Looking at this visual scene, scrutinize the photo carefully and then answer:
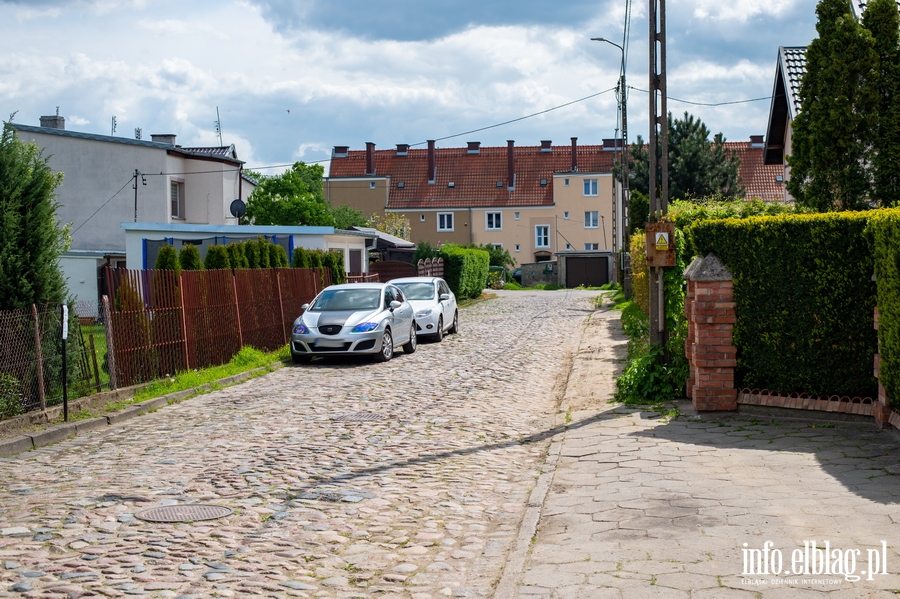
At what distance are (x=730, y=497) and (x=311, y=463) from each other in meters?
4.01

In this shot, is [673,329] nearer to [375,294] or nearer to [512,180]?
[375,294]

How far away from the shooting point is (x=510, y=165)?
8138cm

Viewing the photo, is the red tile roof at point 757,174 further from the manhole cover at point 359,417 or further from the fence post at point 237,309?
the manhole cover at point 359,417

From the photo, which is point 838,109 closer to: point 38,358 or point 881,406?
point 881,406

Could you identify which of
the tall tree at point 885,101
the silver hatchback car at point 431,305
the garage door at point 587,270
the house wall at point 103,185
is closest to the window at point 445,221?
the garage door at point 587,270

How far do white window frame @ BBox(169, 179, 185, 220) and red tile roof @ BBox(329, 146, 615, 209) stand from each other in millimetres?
39486

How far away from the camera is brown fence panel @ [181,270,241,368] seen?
16469 millimetres

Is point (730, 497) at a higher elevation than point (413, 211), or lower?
lower

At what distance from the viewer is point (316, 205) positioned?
189ft

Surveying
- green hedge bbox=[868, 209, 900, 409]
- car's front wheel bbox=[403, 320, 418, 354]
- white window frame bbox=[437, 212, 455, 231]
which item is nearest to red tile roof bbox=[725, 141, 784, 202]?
white window frame bbox=[437, 212, 455, 231]

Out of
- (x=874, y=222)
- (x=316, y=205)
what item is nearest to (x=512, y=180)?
(x=316, y=205)

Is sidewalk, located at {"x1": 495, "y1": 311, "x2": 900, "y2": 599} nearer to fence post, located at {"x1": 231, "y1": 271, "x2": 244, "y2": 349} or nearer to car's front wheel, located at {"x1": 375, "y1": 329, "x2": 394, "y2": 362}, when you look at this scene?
car's front wheel, located at {"x1": 375, "y1": 329, "x2": 394, "y2": 362}

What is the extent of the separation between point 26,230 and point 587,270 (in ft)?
200

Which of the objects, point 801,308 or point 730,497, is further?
point 801,308
